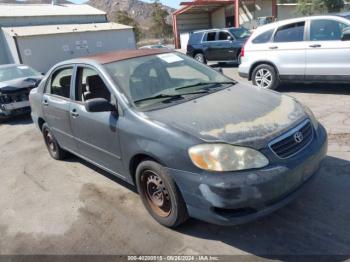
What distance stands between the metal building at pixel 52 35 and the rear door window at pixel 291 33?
661 inches

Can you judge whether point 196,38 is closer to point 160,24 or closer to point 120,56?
point 120,56

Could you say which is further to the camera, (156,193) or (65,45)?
(65,45)

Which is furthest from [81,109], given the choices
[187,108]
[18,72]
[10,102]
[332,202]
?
[18,72]

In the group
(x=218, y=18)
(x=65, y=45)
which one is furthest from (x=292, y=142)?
(x=218, y=18)

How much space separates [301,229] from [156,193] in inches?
54.9

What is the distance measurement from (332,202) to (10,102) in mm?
8104

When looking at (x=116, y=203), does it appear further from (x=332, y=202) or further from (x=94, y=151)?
(x=332, y=202)

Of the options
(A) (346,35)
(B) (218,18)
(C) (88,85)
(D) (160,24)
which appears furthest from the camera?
(D) (160,24)

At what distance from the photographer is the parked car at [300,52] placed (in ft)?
23.3

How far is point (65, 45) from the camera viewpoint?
2242 cm

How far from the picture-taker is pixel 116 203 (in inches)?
158

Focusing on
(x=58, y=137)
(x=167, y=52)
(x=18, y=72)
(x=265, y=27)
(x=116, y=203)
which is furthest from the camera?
(x=18, y=72)

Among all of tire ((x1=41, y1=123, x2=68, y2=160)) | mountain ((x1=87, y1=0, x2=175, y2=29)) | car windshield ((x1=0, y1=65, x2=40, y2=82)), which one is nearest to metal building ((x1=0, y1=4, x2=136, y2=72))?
car windshield ((x1=0, y1=65, x2=40, y2=82))

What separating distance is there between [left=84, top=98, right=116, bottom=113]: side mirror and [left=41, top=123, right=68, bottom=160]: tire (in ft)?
7.12
